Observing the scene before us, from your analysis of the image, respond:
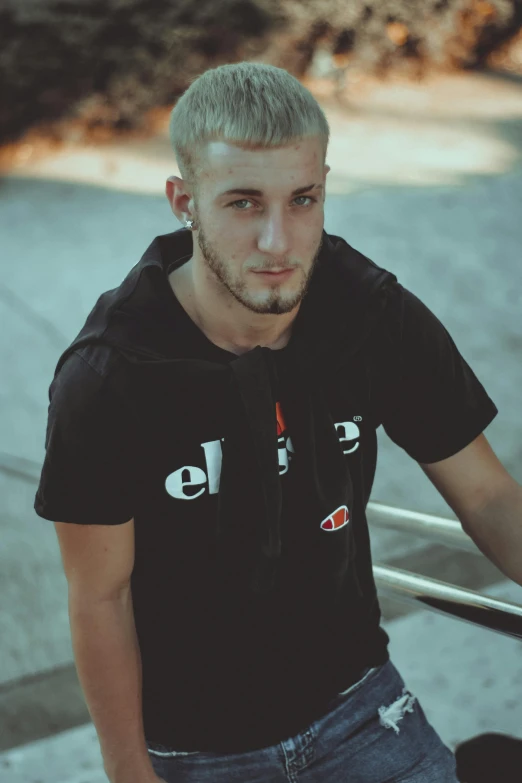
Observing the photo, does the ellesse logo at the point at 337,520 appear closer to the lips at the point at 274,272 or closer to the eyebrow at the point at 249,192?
the lips at the point at 274,272

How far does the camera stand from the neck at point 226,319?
1.75 m

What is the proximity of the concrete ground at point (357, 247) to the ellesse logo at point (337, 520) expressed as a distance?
4.16ft

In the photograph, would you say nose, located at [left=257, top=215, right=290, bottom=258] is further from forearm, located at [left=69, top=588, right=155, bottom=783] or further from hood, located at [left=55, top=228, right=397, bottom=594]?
forearm, located at [left=69, top=588, right=155, bottom=783]

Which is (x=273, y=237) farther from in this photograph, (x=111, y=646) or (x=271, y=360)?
(x=111, y=646)

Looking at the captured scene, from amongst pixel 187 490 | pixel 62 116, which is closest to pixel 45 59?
pixel 62 116

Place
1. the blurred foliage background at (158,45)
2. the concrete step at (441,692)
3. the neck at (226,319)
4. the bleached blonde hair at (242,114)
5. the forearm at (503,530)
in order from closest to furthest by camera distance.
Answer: the bleached blonde hair at (242,114)
the neck at (226,319)
the forearm at (503,530)
the concrete step at (441,692)
the blurred foliage background at (158,45)

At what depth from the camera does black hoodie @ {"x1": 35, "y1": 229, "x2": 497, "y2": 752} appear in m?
1.64

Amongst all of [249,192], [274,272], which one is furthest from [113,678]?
[249,192]

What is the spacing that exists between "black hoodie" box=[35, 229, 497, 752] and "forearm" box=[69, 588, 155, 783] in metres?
0.09

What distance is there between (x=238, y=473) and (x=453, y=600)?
0.46 meters

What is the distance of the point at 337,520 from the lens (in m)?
1.83

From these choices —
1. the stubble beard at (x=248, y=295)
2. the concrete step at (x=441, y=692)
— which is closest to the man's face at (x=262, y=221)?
the stubble beard at (x=248, y=295)

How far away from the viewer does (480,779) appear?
185 cm

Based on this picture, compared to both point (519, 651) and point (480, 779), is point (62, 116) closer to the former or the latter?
point (519, 651)
